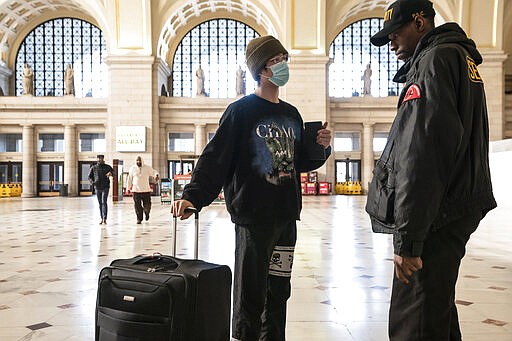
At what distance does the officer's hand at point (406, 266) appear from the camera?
1.89m

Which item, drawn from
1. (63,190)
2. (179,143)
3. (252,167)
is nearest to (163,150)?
(179,143)

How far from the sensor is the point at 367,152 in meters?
33.5

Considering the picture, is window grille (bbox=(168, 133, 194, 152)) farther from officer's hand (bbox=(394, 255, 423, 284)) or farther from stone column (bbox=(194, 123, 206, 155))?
officer's hand (bbox=(394, 255, 423, 284))

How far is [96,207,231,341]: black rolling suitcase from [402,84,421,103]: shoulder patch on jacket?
3.53ft

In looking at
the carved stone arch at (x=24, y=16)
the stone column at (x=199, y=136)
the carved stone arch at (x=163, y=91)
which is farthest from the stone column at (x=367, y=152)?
the carved stone arch at (x=24, y=16)

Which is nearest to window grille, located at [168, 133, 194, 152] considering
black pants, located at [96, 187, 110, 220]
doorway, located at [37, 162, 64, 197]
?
doorway, located at [37, 162, 64, 197]

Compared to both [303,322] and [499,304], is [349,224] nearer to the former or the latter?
[499,304]

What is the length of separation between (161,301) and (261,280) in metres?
0.67

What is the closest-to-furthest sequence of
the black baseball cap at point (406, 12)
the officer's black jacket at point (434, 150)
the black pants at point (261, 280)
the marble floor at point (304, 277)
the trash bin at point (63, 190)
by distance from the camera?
the officer's black jacket at point (434, 150) < the black baseball cap at point (406, 12) < the black pants at point (261, 280) < the marble floor at point (304, 277) < the trash bin at point (63, 190)

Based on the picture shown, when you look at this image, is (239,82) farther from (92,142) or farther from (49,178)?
(49,178)

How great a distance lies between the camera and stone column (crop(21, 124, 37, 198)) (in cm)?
3334

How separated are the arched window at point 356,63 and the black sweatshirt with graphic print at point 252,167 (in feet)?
124

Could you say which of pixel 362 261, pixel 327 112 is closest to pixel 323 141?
pixel 362 261

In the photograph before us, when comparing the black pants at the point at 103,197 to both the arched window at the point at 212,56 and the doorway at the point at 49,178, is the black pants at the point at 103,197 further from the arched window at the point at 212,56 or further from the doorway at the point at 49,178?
the arched window at the point at 212,56
